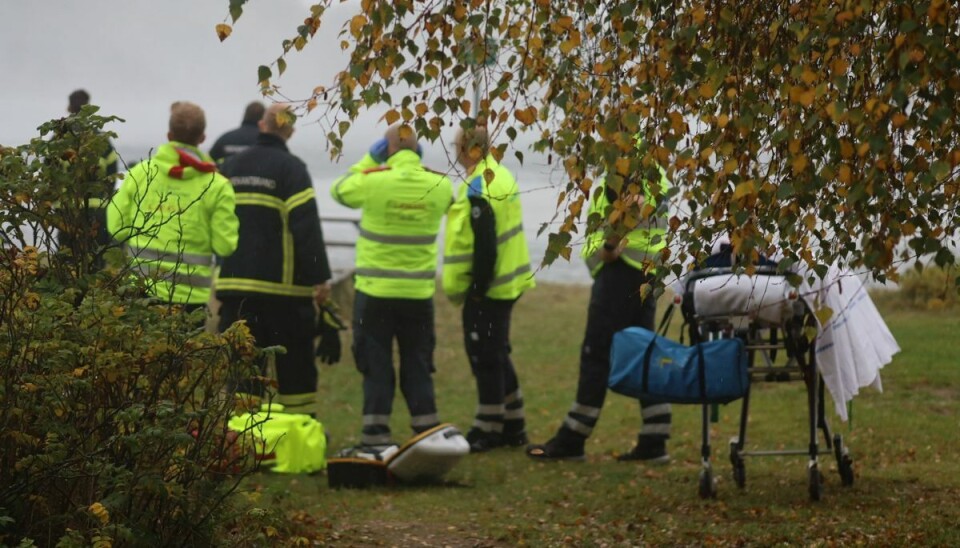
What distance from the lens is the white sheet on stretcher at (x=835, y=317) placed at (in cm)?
781

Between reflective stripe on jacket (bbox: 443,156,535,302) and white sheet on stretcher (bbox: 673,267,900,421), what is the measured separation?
2239 millimetres

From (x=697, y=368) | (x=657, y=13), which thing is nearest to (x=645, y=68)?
(x=657, y=13)

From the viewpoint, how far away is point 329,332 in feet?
34.3

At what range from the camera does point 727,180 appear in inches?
209

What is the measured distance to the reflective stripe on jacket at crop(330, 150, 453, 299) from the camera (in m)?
9.61

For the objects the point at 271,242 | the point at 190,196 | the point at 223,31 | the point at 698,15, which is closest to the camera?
the point at 698,15

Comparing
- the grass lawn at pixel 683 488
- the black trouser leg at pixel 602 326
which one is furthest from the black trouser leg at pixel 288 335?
the black trouser leg at pixel 602 326

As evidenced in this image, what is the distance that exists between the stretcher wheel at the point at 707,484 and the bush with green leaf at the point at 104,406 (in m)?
3.34

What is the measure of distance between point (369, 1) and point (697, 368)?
3.22 metres

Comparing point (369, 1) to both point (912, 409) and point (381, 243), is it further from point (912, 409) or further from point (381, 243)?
point (912, 409)

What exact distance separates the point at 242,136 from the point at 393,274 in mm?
3286

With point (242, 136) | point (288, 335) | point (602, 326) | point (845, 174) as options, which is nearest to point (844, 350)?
point (602, 326)

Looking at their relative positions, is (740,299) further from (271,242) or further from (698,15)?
(271,242)

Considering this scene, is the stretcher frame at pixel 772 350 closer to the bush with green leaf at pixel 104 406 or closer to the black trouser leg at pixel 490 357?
the black trouser leg at pixel 490 357
